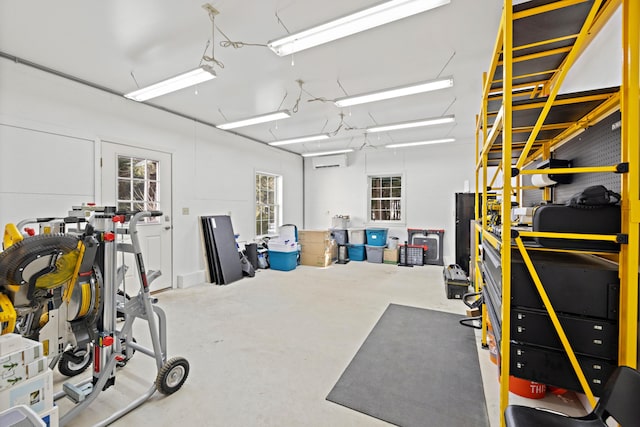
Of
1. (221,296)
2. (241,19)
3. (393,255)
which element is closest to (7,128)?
(241,19)

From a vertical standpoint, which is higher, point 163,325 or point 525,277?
point 525,277

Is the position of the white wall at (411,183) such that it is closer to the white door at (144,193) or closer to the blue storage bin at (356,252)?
the blue storage bin at (356,252)

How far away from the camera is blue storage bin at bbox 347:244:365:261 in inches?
281

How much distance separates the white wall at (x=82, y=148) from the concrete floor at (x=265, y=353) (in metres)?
1.68

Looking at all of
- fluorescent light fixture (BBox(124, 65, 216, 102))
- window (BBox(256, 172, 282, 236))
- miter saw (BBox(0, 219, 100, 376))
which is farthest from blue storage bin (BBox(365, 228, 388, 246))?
miter saw (BBox(0, 219, 100, 376))

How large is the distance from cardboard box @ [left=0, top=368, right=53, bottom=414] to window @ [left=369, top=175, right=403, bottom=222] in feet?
22.8

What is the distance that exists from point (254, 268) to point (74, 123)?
378 cm

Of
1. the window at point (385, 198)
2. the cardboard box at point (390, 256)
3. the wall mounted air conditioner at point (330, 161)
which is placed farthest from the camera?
the wall mounted air conditioner at point (330, 161)

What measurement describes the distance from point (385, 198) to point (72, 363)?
22.3 feet

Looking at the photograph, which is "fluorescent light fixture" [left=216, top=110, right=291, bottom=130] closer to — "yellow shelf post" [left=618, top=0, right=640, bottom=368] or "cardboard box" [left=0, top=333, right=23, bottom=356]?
"yellow shelf post" [left=618, top=0, right=640, bottom=368]

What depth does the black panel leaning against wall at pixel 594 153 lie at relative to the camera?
5.37 ft

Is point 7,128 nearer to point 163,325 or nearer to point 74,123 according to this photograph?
point 74,123

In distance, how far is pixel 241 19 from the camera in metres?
2.42

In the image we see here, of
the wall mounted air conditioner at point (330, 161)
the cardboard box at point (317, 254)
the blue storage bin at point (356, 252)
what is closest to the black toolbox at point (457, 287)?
the cardboard box at point (317, 254)
